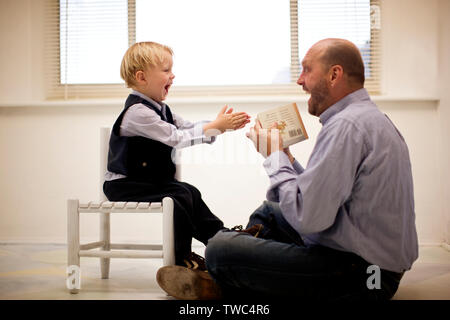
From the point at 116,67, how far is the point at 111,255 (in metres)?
1.69

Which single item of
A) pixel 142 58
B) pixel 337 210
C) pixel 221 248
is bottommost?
pixel 221 248

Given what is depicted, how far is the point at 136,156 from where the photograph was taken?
5.54 ft

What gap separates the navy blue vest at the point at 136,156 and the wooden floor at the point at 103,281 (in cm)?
41

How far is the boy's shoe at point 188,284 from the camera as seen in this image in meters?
1.32

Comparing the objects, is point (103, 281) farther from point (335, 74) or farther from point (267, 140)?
point (335, 74)

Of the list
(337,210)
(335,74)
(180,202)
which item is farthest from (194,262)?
(335,74)

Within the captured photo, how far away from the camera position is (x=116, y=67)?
9.76ft

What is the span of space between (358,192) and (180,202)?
707 millimetres

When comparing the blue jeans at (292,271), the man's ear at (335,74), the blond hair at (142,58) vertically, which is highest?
the blond hair at (142,58)

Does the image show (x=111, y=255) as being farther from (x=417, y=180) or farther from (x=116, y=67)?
(x=417, y=180)

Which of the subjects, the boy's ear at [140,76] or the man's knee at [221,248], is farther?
the boy's ear at [140,76]

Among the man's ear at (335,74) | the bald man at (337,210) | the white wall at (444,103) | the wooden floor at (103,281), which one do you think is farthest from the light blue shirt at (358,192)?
the white wall at (444,103)

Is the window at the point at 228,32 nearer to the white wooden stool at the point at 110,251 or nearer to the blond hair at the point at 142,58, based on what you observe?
the blond hair at the point at 142,58

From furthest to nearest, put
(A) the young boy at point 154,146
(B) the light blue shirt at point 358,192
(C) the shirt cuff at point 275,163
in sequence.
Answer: (A) the young boy at point 154,146 → (C) the shirt cuff at point 275,163 → (B) the light blue shirt at point 358,192
